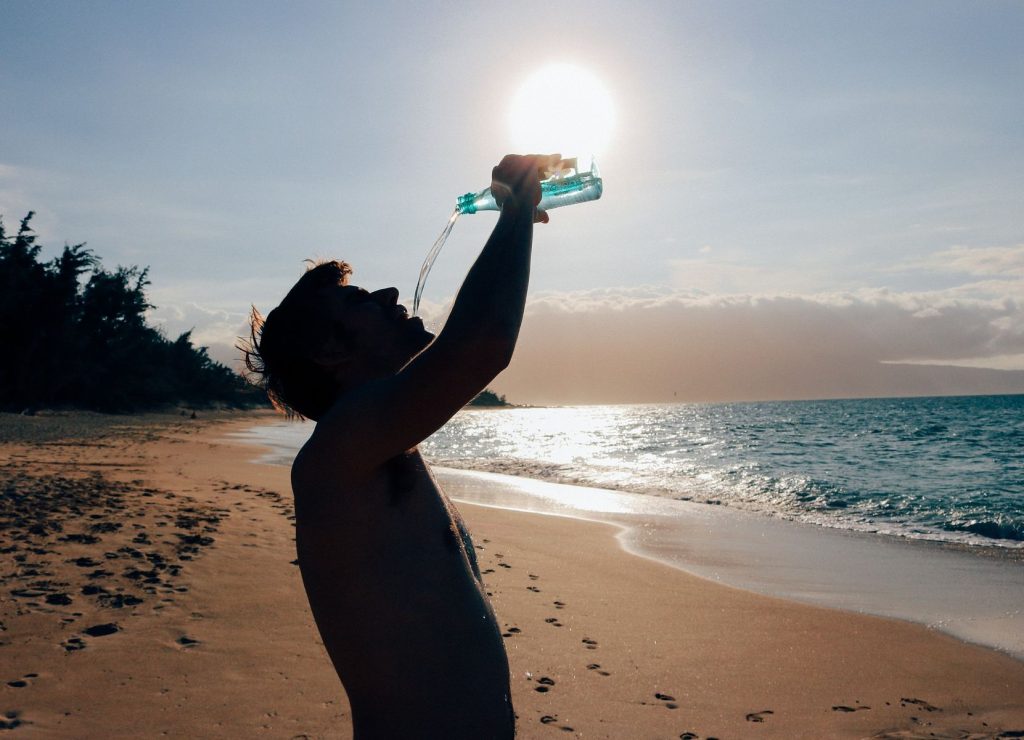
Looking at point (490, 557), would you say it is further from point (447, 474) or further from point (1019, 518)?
point (447, 474)

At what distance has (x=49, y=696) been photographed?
4.02 m

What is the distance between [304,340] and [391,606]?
612 millimetres

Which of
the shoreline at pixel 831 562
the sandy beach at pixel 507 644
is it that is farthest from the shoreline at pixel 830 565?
the sandy beach at pixel 507 644

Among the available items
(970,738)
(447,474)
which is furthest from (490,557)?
(447,474)

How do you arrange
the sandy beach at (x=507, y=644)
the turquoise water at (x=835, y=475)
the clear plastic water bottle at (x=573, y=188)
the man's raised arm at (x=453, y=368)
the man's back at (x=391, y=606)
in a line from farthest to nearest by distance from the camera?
the turquoise water at (x=835, y=475) < the sandy beach at (x=507, y=644) < the clear plastic water bottle at (x=573, y=188) < the man's back at (x=391, y=606) < the man's raised arm at (x=453, y=368)

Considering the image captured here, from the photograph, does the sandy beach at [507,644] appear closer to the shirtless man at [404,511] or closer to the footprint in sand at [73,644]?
the footprint in sand at [73,644]

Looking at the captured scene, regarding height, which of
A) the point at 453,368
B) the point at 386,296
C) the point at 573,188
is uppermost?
the point at 573,188

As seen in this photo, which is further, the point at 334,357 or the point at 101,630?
the point at 101,630

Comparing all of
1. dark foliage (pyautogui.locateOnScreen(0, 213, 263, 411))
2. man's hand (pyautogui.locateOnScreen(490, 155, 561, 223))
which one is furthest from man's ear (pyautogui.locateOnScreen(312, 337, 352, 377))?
dark foliage (pyautogui.locateOnScreen(0, 213, 263, 411))

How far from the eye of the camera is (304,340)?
5.52 ft

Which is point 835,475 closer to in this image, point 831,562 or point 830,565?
point 831,562

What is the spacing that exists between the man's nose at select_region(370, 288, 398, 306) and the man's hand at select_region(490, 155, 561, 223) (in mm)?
367

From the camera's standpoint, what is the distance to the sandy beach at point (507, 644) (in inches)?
166

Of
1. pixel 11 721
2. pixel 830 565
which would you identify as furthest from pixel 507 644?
pixel 830 565
